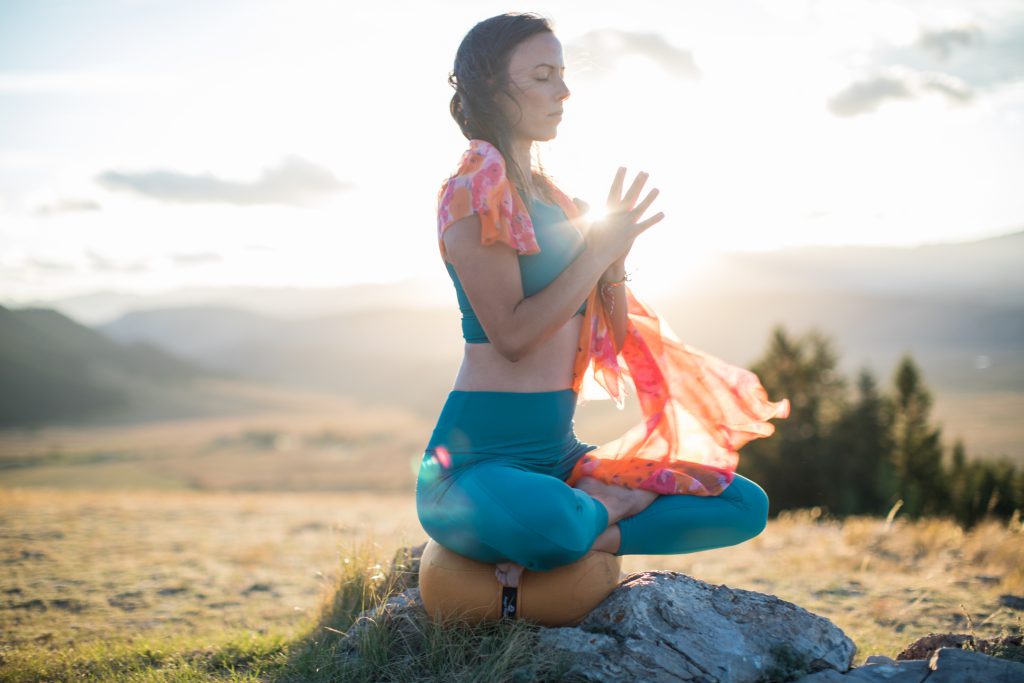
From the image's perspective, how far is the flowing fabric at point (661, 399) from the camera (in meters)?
3.43

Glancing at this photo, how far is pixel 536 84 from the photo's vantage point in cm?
322

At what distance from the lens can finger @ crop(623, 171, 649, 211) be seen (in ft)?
10.8

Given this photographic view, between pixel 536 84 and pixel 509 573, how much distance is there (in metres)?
2.18

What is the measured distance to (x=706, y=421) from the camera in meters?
3.90

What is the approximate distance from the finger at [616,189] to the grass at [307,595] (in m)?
1.95

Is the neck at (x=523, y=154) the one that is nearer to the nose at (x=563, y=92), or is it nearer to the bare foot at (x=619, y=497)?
the nose at (x=563, y=92)

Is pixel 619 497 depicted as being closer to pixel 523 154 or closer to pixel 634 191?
pixel 634 191

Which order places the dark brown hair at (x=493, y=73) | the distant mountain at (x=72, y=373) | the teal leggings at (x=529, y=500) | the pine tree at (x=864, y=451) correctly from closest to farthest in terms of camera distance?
the teal leggings at (x=529, y=500)
the dark brown hair at (x=493, y=73)
the pine tree at (x=864, y=451)
the distant mountain at (x=72, y=373)

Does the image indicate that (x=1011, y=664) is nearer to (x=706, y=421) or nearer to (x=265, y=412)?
(x=706, y=421)

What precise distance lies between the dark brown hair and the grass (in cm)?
216

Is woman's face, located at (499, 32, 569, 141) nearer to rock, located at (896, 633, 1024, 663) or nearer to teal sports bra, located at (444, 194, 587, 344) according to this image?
teal sports bra, located at (444, 194, 587, 344)

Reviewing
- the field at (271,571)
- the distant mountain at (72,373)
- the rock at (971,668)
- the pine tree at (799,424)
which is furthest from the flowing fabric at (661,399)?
the distant mountain at (72,373)

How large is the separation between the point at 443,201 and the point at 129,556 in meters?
6.72

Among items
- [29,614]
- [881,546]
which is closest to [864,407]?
[881,546]
